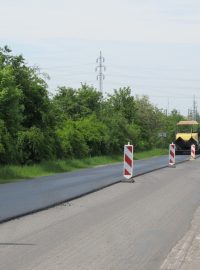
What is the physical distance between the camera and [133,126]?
69.2m

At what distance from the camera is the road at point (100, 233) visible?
8.11 metres

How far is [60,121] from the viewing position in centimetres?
4244

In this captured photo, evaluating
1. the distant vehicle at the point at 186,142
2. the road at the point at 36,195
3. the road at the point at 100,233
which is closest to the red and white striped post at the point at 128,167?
the road at the point at 36,195

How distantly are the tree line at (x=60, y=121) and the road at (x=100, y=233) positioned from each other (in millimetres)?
13241

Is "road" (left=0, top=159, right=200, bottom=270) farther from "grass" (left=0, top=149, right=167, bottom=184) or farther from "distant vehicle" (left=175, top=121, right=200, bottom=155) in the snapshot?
"distant vehicle" (left=175, top=121, right=200, bottom=155)

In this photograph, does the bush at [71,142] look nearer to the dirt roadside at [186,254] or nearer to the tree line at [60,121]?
the tree line at [60,121]

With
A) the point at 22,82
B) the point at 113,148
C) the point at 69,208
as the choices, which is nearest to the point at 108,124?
the point at 113,148

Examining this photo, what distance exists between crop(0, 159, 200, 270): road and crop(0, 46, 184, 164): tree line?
1324 centimetres

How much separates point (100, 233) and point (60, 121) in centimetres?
3215

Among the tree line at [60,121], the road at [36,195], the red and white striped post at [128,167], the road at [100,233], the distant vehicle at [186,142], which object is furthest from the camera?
the distant vehicle at [186,142]

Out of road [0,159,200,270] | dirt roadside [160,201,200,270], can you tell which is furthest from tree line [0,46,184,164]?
dirt roadside [160,201,200,270]

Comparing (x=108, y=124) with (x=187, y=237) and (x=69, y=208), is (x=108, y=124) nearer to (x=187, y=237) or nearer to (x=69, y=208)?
(x=69, y=208)

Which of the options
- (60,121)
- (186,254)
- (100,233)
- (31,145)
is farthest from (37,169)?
(186,254)

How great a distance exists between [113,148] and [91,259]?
49.2m
